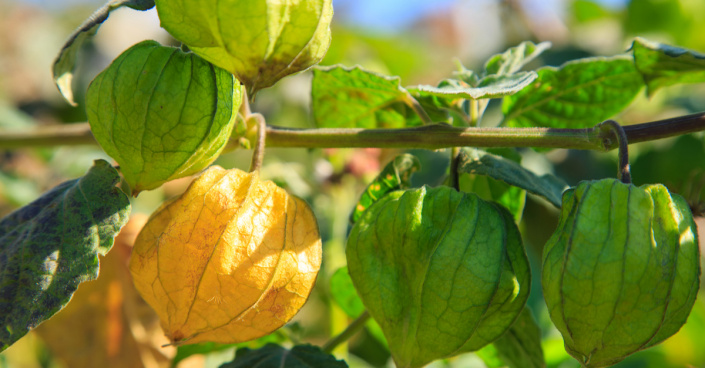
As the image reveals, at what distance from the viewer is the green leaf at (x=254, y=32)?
2.39 feet

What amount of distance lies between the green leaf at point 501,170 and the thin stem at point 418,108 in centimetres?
9

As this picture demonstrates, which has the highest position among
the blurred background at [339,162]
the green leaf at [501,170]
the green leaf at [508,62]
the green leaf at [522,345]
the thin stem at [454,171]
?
the green leaf at [508,62]

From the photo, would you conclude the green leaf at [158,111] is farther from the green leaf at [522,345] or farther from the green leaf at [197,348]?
the green leaf at [522,345]

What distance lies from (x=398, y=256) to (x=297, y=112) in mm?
1628

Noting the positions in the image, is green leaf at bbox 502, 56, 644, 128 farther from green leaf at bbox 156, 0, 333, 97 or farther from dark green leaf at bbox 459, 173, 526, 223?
green leaf at bbox 156, 0, 333, 97

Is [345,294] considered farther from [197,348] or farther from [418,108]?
[418,108]

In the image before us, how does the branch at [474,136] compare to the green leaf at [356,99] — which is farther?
the green leaf at [356,99]

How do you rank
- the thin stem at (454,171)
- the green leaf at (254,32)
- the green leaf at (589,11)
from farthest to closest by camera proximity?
the green leaf at (589,11)
the thin stem at (454,171)
the green leaf at (254,32)

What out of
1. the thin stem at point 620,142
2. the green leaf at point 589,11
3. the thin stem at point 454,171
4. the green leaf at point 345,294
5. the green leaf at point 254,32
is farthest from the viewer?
the green leaf at point 589,11

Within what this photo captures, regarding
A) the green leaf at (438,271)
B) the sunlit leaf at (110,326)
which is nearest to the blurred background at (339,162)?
the sunlit leaf at (110,326)

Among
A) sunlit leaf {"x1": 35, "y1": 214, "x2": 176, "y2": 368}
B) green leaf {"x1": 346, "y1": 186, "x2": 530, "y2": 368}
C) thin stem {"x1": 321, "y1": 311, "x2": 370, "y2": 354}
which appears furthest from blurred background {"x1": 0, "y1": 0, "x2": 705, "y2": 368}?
green leaf {"x1": 346, "y1": 186, "x2": 530, "y2": 368}

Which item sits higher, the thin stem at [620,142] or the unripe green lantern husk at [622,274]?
the thin stem at [620,142]

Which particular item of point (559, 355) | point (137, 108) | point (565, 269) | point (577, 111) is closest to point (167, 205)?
point (137, 108)

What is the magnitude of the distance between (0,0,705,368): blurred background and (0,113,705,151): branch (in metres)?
0.20
